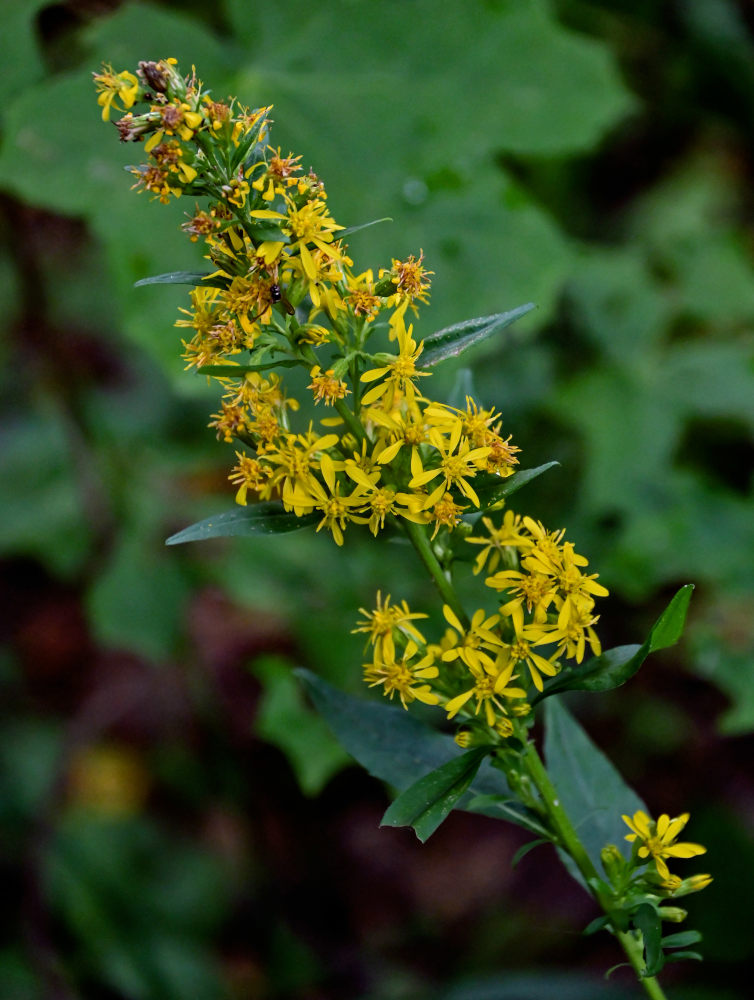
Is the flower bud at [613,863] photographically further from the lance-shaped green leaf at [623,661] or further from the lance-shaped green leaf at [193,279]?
the lance-shaped green leaf at [193,279]

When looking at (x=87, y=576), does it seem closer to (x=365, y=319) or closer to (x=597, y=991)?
(x=597, y=991)

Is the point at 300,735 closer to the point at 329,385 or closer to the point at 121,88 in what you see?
the point at 329,385

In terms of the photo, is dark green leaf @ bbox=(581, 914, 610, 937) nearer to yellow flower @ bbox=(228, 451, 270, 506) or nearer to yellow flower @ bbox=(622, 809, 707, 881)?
yellow flower @ bbox=(622, 809, 707, 881)

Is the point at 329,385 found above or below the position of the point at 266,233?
below

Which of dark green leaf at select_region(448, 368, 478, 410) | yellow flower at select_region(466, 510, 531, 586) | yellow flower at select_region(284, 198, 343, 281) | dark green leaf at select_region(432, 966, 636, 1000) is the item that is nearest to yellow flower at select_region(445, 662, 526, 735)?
yellow flower at select_region(466, 510, 531, 586)

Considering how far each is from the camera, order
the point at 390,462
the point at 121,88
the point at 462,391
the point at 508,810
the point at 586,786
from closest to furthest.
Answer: the point at 121,88 < the point at 390,462 < the point at 508,810 < the point at 462,391 < the point at 586,786

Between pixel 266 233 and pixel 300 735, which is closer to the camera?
pixel 266 233

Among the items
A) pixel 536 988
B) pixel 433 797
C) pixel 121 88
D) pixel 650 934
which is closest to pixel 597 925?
pixel 650 934
